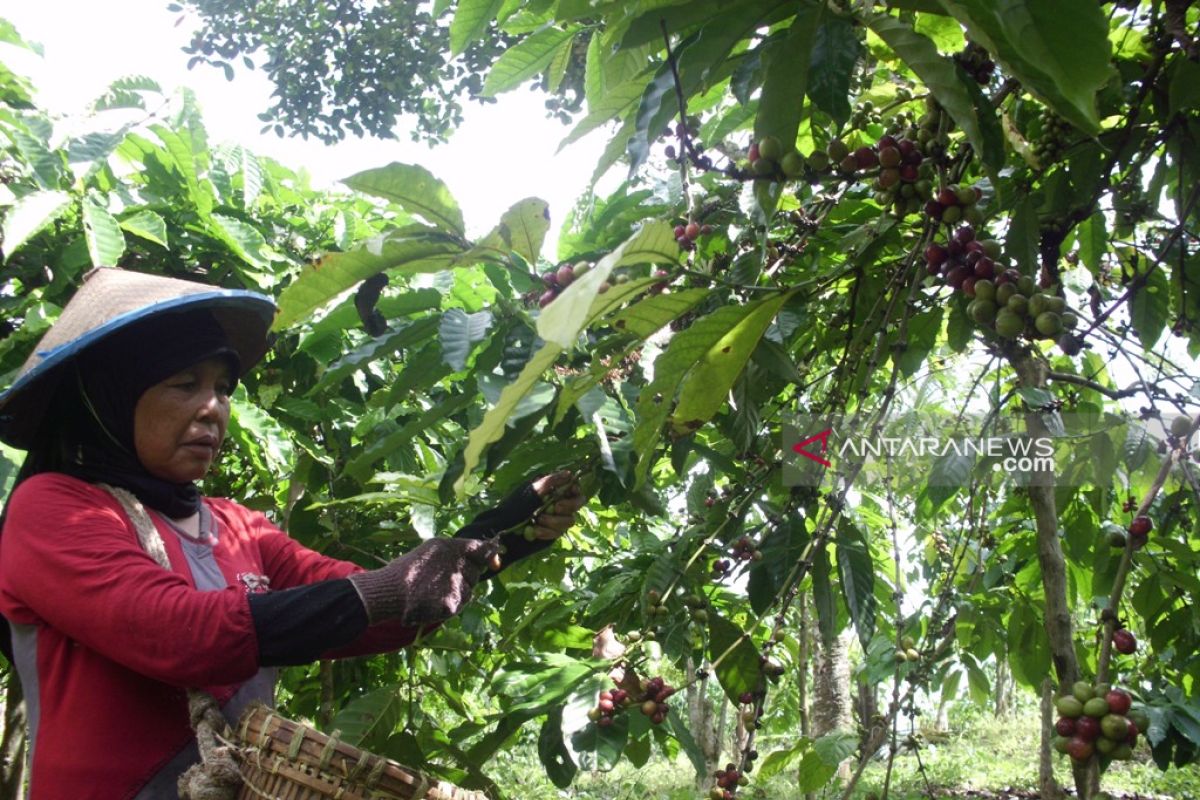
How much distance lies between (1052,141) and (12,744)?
3.04 m

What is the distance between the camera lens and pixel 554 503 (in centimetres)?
173

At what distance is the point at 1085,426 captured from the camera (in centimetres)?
198

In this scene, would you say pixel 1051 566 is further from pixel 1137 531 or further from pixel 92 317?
pixel 92 317

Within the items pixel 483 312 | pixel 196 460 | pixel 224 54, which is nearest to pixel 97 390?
pixel 196 460

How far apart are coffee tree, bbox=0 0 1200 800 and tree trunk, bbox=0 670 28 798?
0.79 meters

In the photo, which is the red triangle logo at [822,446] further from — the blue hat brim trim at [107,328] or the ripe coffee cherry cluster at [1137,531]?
the blue hat brim trim at [107,328]

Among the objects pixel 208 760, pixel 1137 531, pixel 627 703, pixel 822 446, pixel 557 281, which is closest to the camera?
pixel 1137 531

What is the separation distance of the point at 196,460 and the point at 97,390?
0.64ft

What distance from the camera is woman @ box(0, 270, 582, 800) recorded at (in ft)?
4.29

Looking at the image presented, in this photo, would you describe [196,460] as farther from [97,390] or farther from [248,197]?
[248,197]

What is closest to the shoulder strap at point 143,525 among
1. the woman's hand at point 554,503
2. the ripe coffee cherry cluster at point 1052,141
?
the woman's hand at point 554,503

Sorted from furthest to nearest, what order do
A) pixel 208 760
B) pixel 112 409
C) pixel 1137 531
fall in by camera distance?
pixel 112 409 → pixel 208 760 → pixel 1137 531

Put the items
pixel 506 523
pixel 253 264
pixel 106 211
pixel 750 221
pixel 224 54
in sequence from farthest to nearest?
pixel 224 54
pixel 253 264
pixel 106 211
pixel 506 523
pixel 750 221

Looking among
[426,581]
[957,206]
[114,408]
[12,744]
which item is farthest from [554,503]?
[12,744]
